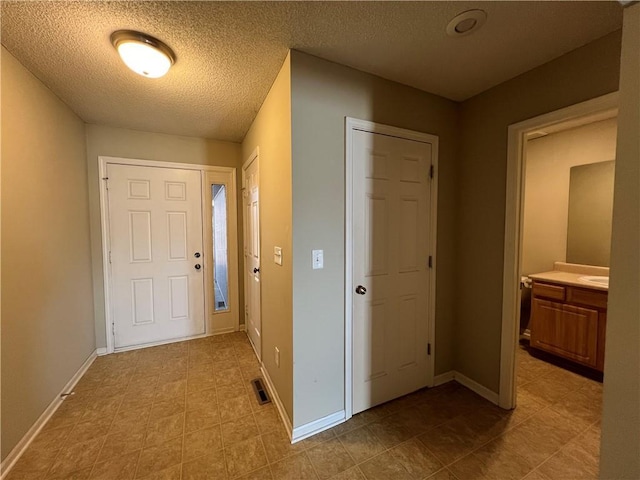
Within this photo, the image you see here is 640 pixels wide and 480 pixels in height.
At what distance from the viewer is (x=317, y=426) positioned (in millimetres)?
1706

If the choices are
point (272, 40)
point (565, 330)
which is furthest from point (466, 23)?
point (565, 330)

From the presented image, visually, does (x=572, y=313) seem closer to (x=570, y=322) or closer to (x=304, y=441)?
(x=570, y=322)

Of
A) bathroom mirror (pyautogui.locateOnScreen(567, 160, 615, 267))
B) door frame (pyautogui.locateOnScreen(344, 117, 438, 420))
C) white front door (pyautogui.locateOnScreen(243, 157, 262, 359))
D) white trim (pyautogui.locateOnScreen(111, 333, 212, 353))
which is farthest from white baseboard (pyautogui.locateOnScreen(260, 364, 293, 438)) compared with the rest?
bathroom mirror (pyautogui.locateOnScreen(567, 160, 615, 267))

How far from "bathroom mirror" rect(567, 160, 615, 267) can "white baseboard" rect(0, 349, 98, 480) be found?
4.75 m

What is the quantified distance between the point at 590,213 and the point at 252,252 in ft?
11.5

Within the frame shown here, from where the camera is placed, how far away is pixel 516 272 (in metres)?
1.87

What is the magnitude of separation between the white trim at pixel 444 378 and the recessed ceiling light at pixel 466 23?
8.03ft

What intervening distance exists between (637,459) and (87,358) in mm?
3663

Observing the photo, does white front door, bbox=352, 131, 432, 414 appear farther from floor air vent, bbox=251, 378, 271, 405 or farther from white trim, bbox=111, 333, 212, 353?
white trim, bbox=111, 333, 212, 353

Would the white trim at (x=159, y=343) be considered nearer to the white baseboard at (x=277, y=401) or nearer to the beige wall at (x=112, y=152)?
the beige wall at (x=112, y=152)

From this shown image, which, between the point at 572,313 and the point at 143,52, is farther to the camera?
the point at 572,313

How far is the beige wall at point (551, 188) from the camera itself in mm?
2680

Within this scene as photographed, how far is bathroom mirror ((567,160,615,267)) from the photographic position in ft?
8.23

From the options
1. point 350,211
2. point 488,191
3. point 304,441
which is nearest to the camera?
point 304,441
